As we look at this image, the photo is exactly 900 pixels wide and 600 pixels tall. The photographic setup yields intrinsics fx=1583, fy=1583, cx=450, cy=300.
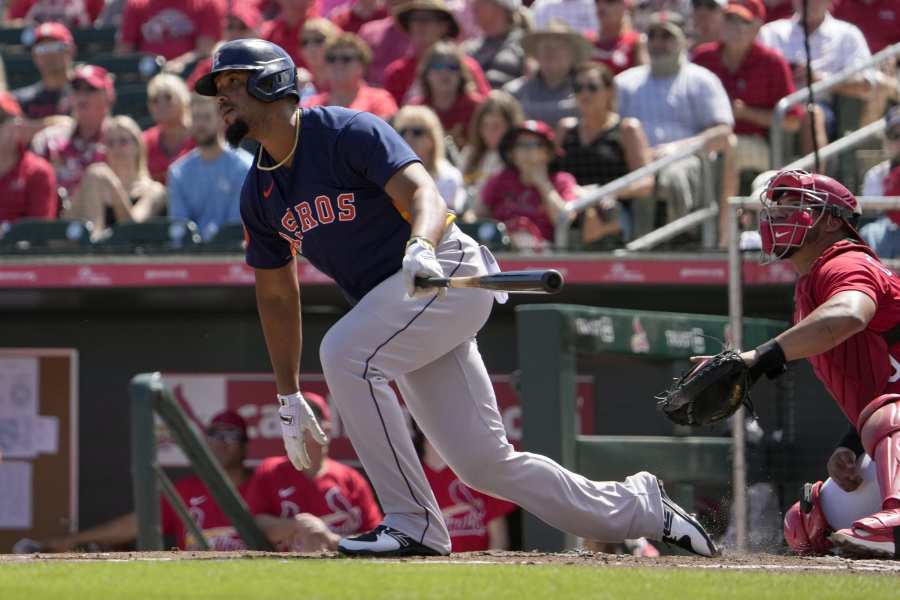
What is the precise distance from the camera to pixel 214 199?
9242 millimetres

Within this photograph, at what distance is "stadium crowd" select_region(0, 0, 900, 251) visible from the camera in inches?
355

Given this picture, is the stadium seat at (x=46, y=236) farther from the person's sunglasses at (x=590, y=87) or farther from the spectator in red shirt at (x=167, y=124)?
the person's sunglasses at (x=590, y=87)

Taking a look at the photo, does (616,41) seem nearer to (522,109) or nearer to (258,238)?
(522,109)

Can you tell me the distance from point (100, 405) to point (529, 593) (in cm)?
609

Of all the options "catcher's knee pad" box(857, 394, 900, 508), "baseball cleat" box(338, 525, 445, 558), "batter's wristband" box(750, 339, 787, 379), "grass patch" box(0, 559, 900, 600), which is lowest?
"baseball cleat" box(338, 525, 445, 558)

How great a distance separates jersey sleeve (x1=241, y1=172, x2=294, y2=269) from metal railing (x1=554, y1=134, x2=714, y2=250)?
360 centimetres

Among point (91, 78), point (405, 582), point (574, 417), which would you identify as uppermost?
point (91, 78)

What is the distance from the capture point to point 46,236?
29.7ft

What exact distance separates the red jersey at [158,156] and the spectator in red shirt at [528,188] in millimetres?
2237

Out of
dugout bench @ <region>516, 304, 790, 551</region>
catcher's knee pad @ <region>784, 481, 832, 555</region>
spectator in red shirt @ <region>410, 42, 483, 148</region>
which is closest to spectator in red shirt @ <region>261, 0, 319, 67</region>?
spectator in red shirt @ <region>410, 42, 483, 148</region>

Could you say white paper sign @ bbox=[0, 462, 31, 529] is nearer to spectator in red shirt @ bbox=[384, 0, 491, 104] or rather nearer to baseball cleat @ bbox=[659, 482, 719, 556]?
spectator in red shirt @ bbox=[384, 0, 491, 104]

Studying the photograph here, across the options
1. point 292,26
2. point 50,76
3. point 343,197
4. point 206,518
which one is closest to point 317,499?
point 206,518

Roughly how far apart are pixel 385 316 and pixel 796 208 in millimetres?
1445

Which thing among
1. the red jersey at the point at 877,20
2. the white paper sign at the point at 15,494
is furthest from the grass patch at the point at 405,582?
the red jersey at the point at 877,20
